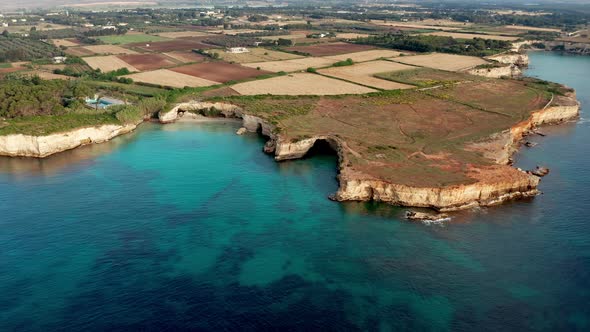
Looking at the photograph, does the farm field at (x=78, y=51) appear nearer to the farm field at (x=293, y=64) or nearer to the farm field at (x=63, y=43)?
the farm field at (x=63, y=43)

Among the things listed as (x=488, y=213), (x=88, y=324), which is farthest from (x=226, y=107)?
(x=88, y=324)

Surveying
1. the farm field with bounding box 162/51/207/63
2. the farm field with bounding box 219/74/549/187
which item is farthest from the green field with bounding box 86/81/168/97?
the farm field with bounding box 162/51/207/63

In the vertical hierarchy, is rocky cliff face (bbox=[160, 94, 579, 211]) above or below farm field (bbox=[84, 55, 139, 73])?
below

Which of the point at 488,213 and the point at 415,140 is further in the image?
the point at 415,140

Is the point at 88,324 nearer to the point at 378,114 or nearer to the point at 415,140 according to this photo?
the point at 415,140

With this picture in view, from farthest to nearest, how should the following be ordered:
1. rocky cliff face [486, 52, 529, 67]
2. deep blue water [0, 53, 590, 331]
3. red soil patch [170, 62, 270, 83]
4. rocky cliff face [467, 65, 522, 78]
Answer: rocky cliff face [486, 52, 529, 67] → rocky cliff face [467, 65, 522, 78] → red soil patch [170, 62, 270, 83] → deep blue water [0, 53, 590, 331]

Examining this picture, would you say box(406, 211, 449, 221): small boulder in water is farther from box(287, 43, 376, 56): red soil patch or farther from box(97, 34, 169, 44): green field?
box(97, 34, 169, 44): green field

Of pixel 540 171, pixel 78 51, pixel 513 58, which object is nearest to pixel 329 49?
pixel 513 58
